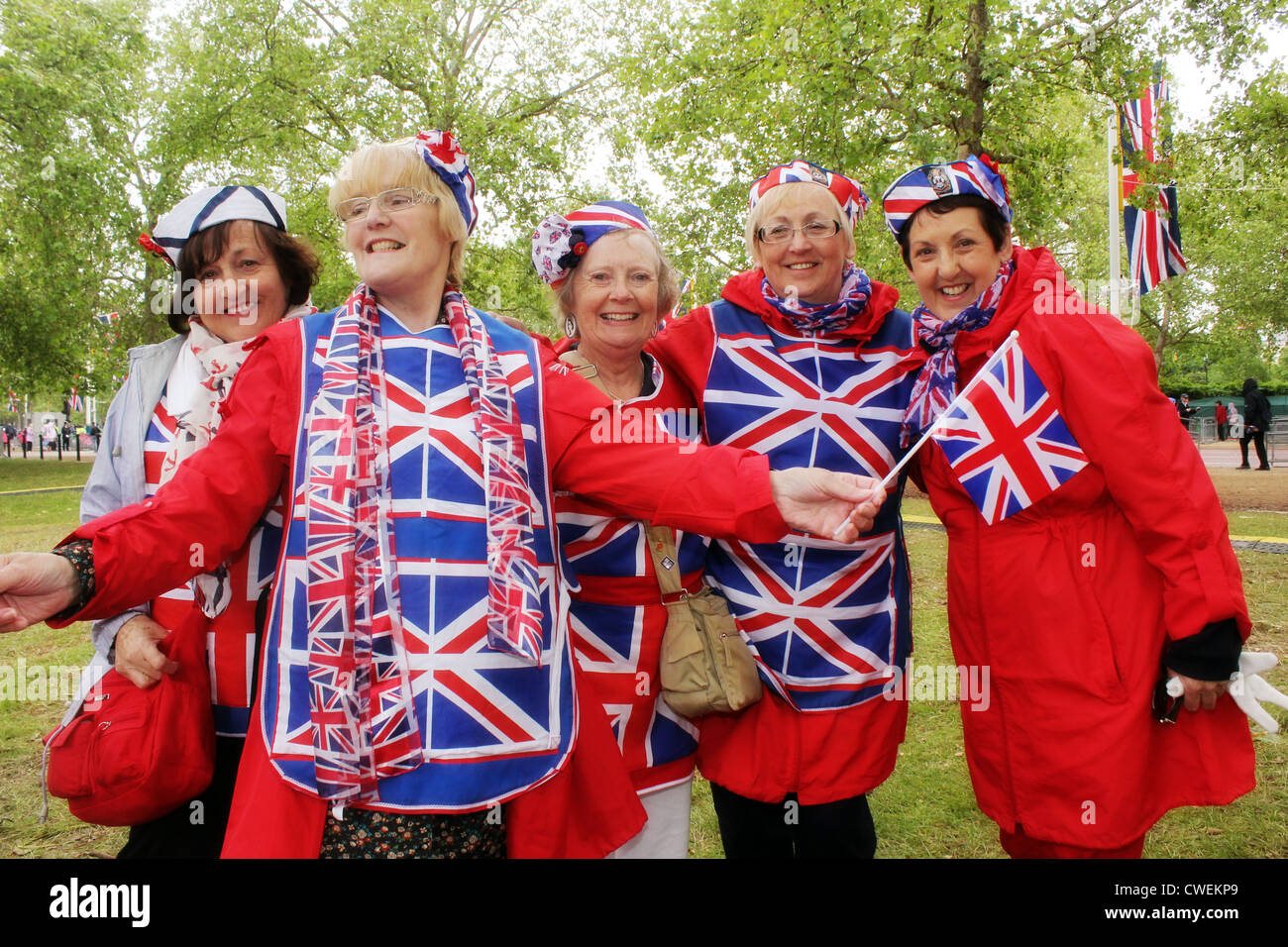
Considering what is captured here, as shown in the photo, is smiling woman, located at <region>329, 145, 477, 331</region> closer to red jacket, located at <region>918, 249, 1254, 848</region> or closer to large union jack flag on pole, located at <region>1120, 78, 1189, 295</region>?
red jacket, located at <region>918, 249, 1254, 848</region>

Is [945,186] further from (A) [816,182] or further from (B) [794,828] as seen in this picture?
(B) [794,828]

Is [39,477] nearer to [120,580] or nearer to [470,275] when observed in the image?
[470,275]

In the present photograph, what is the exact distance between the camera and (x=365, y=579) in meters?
1.59

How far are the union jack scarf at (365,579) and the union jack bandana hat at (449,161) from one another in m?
0.46

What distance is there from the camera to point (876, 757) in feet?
8.01

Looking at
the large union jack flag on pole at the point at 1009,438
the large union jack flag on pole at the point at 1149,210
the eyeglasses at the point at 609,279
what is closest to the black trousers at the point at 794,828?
the large union jack flag on pole at the point at 1009,438

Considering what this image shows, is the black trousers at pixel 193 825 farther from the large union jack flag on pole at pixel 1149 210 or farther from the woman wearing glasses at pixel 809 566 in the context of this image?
the large union jack flag on pole at pixel 1149 210

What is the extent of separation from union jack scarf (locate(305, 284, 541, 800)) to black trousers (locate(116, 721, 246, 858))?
81 centimetres

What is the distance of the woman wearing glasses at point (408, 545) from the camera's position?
157 centimetres

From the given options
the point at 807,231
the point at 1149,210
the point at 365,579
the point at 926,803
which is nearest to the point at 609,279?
the point at 807,231

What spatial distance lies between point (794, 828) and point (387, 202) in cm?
202

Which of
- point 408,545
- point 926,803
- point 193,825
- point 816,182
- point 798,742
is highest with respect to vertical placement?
point 816,182
